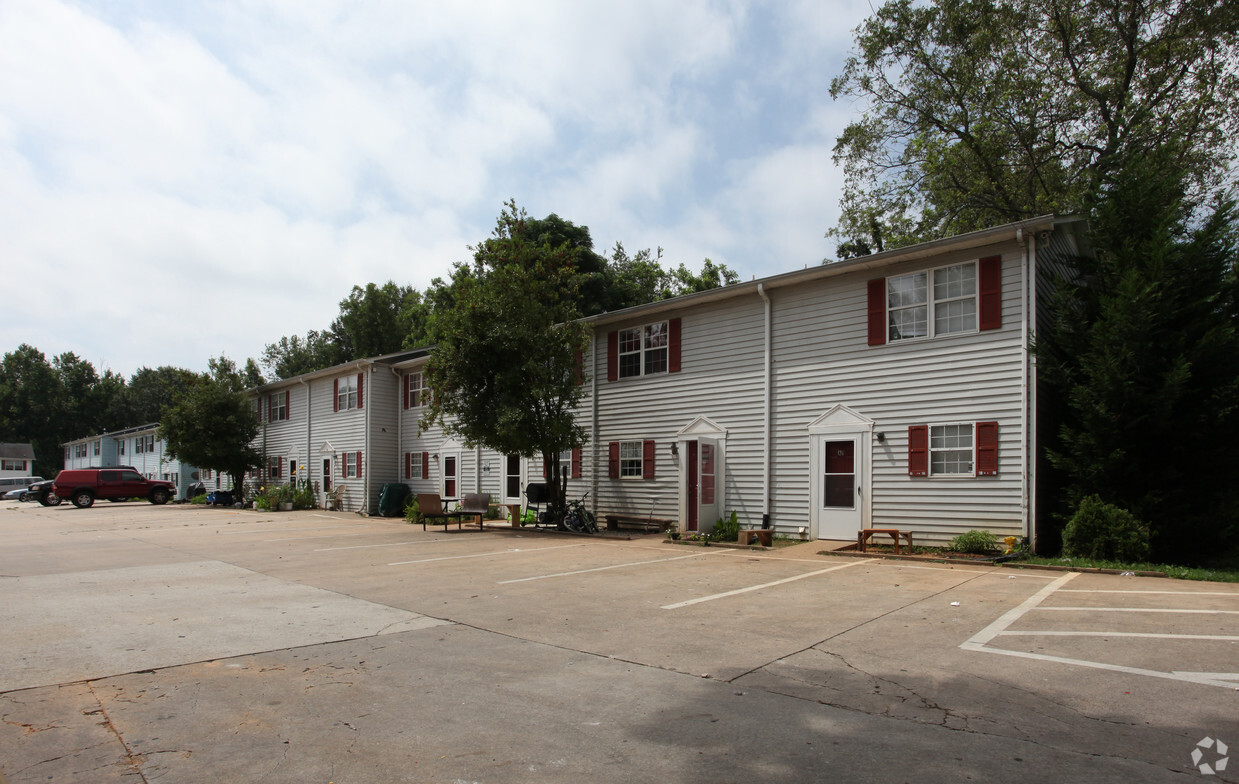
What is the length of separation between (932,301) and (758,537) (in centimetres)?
558

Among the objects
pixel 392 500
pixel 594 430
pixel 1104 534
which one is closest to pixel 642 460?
pixel 594 430

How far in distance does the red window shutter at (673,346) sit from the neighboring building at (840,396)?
0.17 ft

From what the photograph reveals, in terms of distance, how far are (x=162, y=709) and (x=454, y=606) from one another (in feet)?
12.5

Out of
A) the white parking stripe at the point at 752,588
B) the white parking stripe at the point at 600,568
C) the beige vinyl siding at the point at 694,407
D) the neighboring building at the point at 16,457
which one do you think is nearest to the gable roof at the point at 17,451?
the neighboring building at the point at 16,457

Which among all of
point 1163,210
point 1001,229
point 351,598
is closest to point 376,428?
point 351,598

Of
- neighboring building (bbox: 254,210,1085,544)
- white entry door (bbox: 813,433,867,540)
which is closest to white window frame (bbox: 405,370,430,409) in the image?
neighboring building (bbox: 254,210,1085,544)

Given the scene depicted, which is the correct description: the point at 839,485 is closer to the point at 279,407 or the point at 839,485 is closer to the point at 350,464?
the point at 350,464

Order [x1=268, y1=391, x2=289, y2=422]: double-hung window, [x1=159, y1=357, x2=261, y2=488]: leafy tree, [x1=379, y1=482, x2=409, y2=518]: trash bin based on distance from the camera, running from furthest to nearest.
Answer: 1. [x1=268, y1=391, x2=289, y2=422]: double-hung window
2. [x1=159, y1=357, x2=261, y2=488]: leafy tree
3. [x1=379, y1=482, x2=409, y2=518]: trash bin

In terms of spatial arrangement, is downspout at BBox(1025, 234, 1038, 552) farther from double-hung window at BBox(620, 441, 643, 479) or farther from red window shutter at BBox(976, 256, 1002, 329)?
double-hung window at BBox(620, 441, 643, 479)

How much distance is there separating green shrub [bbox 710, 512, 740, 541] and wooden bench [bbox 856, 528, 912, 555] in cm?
273

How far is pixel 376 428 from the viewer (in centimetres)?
2844

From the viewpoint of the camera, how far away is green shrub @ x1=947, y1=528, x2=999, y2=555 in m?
12.4

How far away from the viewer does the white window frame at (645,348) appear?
18453mm

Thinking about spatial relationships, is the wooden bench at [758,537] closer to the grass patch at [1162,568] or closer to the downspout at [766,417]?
the downspout at [766,417]
